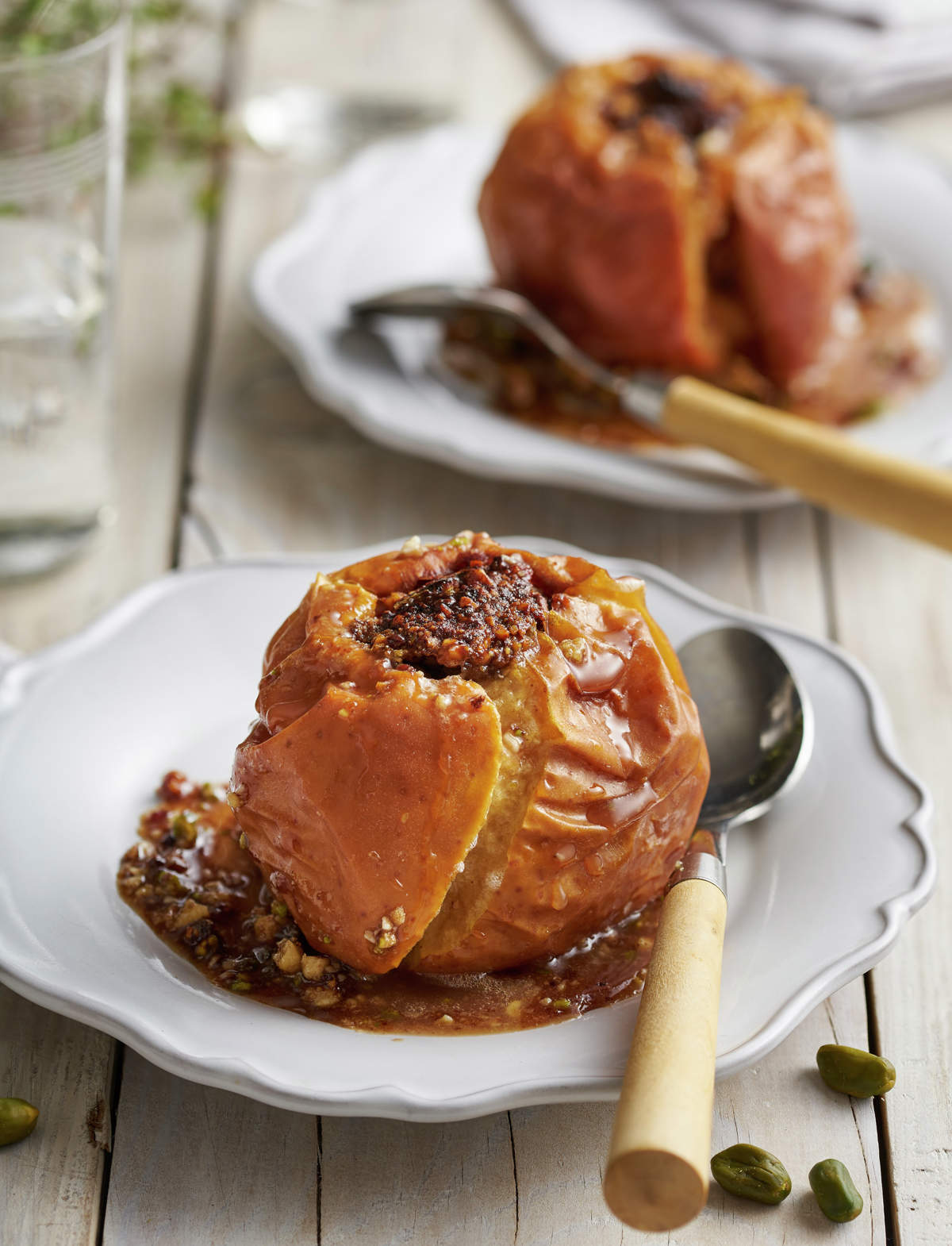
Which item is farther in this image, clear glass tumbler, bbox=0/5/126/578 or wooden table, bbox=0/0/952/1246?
clear glass tumbler, bbox=0/5/126/578

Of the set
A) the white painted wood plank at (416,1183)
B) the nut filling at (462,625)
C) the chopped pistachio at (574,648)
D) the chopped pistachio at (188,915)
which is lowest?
the white painted wood plank at (416,1183)

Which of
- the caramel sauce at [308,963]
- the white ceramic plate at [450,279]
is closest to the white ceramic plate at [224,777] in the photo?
the caramel sauce at [308,963]

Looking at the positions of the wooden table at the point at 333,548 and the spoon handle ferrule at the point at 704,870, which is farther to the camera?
the spoon handle ferrule at the point at 704,870

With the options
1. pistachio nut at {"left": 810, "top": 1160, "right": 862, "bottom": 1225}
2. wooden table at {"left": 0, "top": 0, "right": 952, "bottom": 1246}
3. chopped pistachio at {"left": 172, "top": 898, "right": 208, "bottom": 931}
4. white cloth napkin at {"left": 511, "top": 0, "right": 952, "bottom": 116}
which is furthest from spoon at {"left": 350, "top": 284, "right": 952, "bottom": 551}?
white cloth napkin at {"left": 511, "top": 0, "right": 952, "bottom": 116}

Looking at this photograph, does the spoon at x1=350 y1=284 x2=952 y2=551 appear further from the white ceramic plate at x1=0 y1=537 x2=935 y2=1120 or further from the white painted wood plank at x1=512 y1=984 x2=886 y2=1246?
the white painted wood plank at x1=512 y1=984 x2=886 y2=1246

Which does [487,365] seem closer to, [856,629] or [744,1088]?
[856,629]

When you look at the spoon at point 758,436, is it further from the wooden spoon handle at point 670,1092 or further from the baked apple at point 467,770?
the wooden spoon handle at point 670,1092
